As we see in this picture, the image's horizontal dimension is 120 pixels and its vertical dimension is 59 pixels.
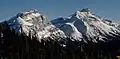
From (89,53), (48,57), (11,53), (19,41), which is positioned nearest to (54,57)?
(48,57)

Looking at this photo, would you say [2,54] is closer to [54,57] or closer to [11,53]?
[11,53]

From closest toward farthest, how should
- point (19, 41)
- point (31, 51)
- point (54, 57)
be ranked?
point (19, 41), point (31, 51), point (54, 57)

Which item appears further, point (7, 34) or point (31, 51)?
point (31, 51)

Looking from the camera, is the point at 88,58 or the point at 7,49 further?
the point at 88,58

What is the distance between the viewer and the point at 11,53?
108375mm

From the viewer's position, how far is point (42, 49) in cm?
13425

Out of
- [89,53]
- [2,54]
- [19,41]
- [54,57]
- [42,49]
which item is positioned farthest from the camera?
[89,53]

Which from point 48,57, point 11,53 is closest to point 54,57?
point 48,57

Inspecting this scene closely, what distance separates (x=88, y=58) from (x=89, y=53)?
48.0 ft

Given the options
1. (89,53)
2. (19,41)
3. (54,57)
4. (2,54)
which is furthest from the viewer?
(89,53)

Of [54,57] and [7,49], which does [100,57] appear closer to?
[54,57]

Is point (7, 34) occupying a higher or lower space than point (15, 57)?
higher

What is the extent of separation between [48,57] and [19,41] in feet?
84.6

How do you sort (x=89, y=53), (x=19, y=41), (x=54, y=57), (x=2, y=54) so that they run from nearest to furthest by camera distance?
(x=2, y=54)
(x=19, y=41)
(x=54, y=57)
(x=89, y=53)
